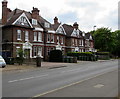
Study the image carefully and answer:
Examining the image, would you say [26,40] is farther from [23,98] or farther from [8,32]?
[23,98]

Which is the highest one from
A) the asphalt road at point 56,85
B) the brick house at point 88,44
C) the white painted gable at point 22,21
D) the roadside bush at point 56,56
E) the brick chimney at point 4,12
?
the brick chimney at point 4,12

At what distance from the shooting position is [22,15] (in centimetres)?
3195

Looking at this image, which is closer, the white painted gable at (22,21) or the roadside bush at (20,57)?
the roadside bush at (20,57)

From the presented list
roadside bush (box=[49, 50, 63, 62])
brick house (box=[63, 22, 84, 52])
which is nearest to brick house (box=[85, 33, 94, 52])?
brick house (box=[63, 22, 84, 52])

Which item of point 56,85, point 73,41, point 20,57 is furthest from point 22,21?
point 56,85

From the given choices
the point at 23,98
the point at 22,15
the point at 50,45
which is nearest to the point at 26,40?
the point at 22,15

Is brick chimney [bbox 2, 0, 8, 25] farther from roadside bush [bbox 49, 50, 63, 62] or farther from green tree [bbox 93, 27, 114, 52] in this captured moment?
green tree [bbox 93, 27, 114, 52]

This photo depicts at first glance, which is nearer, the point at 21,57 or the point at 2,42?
the point at 21,57

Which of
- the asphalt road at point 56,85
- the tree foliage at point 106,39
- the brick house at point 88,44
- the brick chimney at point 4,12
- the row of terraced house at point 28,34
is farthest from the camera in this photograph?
the tree foliage at point 106,39

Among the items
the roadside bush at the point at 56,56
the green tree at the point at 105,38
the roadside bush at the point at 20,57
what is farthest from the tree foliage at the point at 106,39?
the roadside bush at the point at 20,57

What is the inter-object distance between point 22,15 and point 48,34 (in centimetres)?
848

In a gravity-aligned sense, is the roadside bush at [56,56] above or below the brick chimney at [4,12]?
below

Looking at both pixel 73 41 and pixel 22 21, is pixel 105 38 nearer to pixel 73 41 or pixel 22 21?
pixel 73 41

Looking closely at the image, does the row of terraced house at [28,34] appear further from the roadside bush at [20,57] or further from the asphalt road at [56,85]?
the asphalt road at [56,85]
